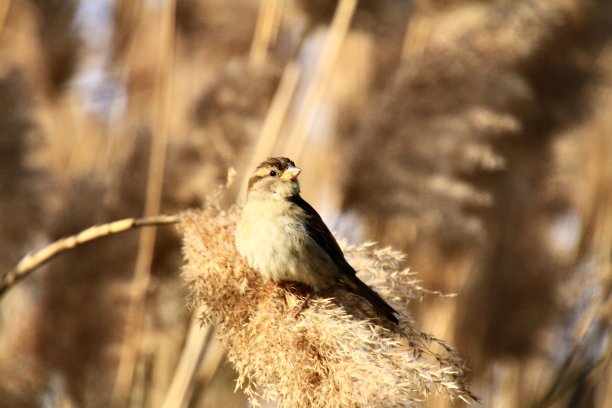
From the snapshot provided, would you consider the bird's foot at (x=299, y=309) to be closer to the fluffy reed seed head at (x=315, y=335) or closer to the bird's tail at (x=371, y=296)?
the fluffy reed seed head at (x=315, y=335)

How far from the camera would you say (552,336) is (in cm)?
377

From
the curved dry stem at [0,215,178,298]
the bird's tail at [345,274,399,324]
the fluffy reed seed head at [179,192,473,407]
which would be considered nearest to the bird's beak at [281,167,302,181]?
the fluffy reed seed head at [179,192,473,407]

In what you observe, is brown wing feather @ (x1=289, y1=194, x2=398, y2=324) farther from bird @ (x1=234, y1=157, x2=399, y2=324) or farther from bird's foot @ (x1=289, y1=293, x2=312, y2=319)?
bird's foot @ (x1=289, y1=293, x2=312, y2=319)

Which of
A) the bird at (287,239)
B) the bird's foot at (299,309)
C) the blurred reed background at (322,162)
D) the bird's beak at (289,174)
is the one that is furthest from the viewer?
the blurred reed background at (322,162)

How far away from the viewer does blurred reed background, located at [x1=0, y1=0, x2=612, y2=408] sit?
3.15 m

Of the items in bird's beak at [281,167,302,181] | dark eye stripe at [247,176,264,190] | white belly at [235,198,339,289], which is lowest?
white belly at [235,198,339,289]

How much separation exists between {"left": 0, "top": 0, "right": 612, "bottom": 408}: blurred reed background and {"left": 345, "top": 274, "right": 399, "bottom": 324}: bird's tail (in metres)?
0.74

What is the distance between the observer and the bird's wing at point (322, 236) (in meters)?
2.39

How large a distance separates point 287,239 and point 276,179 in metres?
0.26

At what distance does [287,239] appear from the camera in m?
2.61

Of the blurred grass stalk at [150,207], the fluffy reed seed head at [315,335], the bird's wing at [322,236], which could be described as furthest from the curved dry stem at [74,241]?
the blurred grass stalk at [150,207]

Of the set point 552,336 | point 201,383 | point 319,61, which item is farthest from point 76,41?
point 552,336

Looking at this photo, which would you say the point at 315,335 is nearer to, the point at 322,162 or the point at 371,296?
the point at 371,296

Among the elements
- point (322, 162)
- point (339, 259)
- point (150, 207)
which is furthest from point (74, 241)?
point (322, 162)
